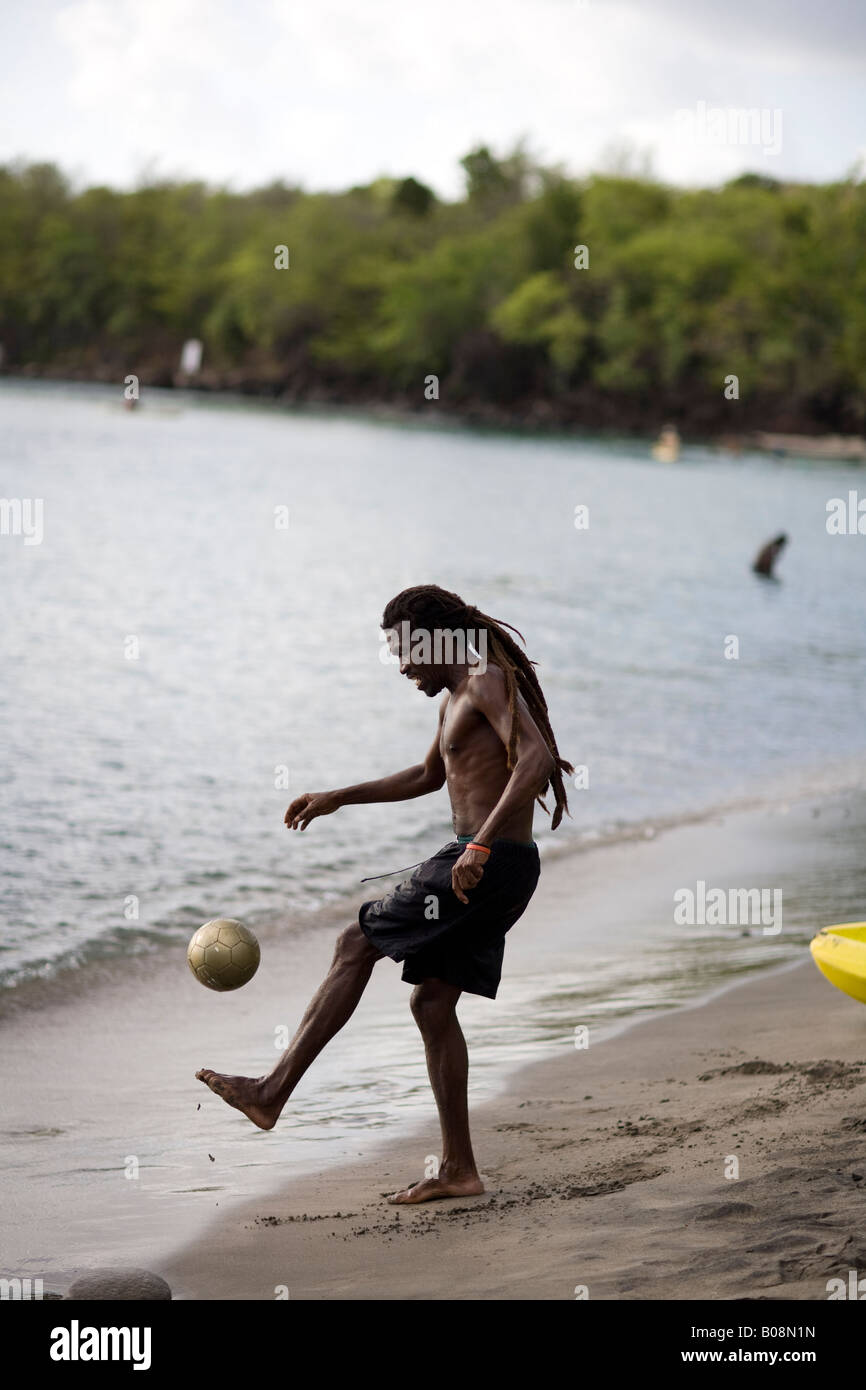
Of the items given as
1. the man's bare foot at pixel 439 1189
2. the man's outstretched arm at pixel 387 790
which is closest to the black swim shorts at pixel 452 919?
the man's outstretched arm at pixel 387 790

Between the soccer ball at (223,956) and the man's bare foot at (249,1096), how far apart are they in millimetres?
552

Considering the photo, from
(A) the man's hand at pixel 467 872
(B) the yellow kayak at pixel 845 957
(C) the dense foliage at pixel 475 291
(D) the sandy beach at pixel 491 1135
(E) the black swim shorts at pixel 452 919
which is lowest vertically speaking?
(D) the sandy beach at pixel 491 1135

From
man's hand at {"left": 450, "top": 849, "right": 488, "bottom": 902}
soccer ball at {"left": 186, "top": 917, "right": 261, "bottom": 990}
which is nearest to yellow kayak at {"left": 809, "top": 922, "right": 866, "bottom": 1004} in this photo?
man's hand at {"left": 450, "top": 849, "right": 488, "bottom": 902}

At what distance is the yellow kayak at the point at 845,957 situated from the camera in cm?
625

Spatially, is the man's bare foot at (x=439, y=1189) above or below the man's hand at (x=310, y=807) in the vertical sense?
below

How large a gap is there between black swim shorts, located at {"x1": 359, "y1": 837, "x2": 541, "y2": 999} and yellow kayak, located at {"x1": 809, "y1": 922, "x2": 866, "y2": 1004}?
197 centimetres

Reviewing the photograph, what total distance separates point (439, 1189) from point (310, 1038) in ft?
1.93

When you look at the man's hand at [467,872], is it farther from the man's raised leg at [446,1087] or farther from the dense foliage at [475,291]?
the dense foliage at [475,291]

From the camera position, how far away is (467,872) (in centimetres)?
467

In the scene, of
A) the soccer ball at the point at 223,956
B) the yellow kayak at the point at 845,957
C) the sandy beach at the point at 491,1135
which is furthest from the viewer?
the yellow kayak at the point at 845,957

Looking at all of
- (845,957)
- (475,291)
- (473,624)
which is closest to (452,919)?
(473,624)

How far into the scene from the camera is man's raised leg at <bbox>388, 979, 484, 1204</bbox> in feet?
15.8

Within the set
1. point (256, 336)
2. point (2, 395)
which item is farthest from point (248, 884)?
point (256, 336)

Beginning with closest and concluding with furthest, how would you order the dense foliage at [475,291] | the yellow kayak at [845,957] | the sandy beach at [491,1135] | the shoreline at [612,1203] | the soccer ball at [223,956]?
the shoreline at [612,1203] < the sandy beach at [491,1135] < the soccer ball at [223,956] < the yellow kayak at [845,957] < the dense foliage at [475,291]
